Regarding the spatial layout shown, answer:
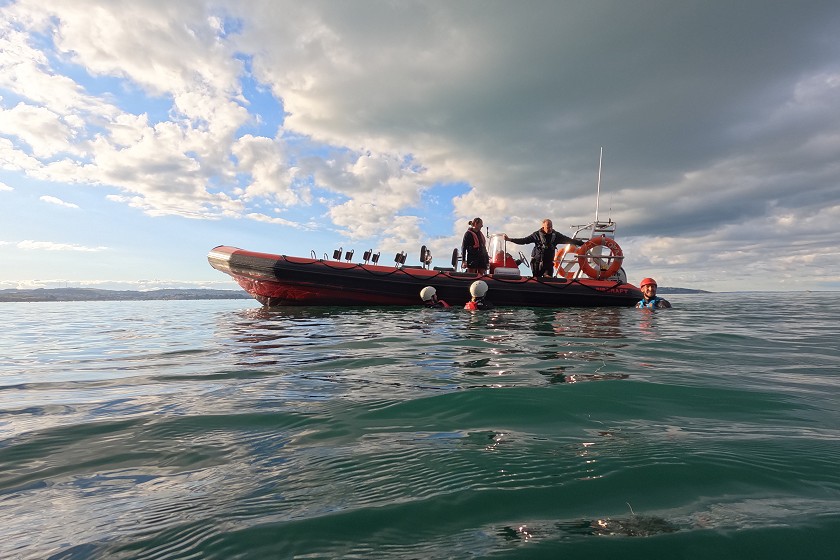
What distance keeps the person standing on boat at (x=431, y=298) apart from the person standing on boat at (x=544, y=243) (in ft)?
9.05

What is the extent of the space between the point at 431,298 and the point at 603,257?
6.16m

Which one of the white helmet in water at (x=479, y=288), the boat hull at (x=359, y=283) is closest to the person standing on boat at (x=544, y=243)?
the boat hull at (x=359, y=283)

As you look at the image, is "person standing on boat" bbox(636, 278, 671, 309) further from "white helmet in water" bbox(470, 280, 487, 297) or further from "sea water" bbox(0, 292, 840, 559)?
"sea water" bbox(0, 292, 840, 559)

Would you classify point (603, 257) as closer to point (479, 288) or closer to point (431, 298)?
point (479, 288)

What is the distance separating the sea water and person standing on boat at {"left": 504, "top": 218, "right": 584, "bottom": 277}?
8.40m

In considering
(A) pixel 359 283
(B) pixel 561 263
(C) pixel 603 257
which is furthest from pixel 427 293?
(C) pixel 603 257

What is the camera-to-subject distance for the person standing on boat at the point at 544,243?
1204 centimetres

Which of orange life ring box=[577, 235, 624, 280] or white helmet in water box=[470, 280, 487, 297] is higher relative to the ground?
orange life ring box=[577, 235, 624, 280]

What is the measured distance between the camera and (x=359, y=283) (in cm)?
1154

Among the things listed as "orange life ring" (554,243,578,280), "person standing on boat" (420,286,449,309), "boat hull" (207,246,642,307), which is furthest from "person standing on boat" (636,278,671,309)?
"person standing on boat" (420,286,449,309)

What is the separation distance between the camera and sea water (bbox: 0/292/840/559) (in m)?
1.14

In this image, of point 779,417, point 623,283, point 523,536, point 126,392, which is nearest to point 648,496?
point 523,536

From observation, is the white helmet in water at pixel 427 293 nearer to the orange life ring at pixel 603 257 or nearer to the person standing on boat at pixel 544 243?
the person standing on boat at pixel 544 243

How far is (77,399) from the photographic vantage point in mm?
2941
